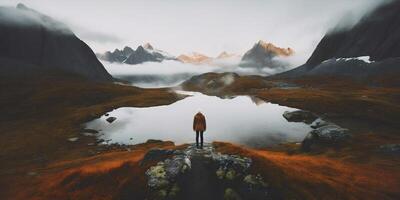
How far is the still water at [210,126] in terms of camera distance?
75750 mm

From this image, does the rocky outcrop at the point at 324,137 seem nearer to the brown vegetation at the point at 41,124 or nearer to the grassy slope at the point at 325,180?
the grassy slope at the point at 325,180

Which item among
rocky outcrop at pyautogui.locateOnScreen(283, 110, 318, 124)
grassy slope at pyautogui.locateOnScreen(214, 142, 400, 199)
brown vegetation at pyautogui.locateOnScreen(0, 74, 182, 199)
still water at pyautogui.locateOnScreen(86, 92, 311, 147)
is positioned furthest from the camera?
rocky outcrop at pyautogui.locateOnScreen(283, 110, 318, 124)

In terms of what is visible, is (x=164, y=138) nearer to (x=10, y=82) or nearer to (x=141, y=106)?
(x=141, y=106)

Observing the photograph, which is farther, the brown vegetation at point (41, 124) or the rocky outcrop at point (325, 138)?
the brown vegetation at point (41, 124)

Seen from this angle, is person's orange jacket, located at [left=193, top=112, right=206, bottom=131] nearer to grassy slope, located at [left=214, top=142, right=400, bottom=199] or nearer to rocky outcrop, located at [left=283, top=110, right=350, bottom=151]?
grassy slope, located at [left=214, top=142, right=400, bottom=199]

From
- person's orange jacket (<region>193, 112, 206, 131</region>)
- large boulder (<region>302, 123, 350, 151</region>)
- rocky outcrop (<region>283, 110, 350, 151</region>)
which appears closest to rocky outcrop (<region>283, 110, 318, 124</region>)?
rocky outcrop (<region>283, 110, 350, 151</region>)

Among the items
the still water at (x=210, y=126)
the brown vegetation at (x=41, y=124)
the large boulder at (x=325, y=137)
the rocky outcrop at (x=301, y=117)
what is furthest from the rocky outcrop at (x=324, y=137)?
the brown vegetation at (x=41, y=124)

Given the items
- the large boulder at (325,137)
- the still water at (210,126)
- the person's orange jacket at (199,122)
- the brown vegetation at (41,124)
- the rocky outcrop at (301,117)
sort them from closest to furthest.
Result: the person's orange jacket at (199,122) < the large boulder at (325,137) < the brown vegetation at (41,124) < the still water at (210,126) < the rocky outcrop at (301,117)

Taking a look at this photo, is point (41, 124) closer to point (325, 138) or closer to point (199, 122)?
point (199, 122)

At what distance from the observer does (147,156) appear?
35.9 meters

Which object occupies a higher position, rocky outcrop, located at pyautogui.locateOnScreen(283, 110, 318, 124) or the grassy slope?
rocky outcrop, located at pyautogui.locateOnScreen(283, 110, 318, 124)

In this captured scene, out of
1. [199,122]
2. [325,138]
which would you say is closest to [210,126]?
[325,138]

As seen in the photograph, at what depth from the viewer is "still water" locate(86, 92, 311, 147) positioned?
75750 millimetres

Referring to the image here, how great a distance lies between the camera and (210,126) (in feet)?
298
